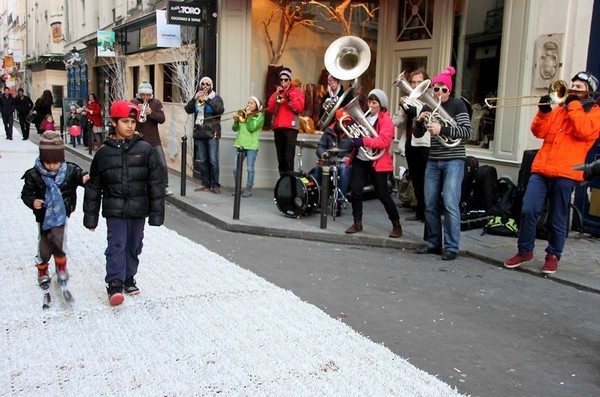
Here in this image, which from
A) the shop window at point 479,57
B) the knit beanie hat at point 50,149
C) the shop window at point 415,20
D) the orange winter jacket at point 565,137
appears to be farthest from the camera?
the shop window at point 415,20

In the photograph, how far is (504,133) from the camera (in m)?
8.51

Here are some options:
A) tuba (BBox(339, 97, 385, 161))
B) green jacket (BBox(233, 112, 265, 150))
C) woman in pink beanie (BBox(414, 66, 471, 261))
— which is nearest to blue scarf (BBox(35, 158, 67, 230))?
woman in pink beanie (BBox(414, 66, 471, 261))

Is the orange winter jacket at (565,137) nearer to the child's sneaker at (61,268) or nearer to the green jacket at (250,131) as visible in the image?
the child's sneaker at (61,268)

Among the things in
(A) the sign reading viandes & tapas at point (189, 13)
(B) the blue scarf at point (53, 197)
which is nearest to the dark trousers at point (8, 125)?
(A) the sign reading viandes & tapas at point (189, 13)

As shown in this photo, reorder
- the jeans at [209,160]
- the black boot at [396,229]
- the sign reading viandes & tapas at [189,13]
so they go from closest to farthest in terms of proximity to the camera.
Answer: the black boot at [396,229] < the jeans at [209,160] < the sign reading viandes & tapas at [189,13]

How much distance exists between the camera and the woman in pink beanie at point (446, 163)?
6.51 metres

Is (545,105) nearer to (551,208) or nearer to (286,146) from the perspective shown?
(551,208)

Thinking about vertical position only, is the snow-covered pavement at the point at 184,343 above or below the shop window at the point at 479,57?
below

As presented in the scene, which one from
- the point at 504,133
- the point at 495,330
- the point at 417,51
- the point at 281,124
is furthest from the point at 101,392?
the point at 417,51

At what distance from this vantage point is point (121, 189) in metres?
4.93

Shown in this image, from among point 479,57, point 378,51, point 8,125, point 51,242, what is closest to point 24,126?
point 8,125

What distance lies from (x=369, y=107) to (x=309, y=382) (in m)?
4.64

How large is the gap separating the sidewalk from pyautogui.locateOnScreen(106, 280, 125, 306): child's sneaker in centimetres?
336

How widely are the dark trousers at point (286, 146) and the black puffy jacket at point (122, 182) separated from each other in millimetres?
5730
